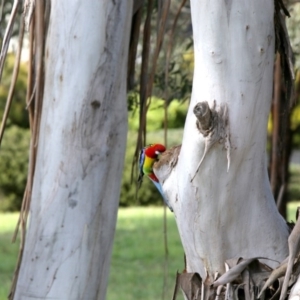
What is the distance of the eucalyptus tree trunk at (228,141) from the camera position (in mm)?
1367

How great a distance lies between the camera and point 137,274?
6.04 metres

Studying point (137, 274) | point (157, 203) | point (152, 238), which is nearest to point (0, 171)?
point (157, 203)

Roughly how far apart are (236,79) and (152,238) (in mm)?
6096

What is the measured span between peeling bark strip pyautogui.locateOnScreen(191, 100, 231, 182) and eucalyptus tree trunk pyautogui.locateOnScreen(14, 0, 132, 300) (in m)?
0.29

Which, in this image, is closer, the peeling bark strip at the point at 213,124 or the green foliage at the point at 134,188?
the peeling bark strip at the point at 213,124

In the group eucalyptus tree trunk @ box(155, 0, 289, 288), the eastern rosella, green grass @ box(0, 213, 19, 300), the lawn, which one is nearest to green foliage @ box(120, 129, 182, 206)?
the lawn

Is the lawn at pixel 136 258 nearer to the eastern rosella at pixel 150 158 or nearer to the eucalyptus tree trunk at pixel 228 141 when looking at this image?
the eastern rosella at pixel 150 158

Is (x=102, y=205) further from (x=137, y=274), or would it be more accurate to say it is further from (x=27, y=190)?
(x=137, y=274)

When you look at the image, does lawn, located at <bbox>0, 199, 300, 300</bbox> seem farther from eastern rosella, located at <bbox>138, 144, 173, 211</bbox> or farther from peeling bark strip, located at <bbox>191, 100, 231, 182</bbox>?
peeling bark strip, located at <bbox>191, 100, 231, 182</bbox>

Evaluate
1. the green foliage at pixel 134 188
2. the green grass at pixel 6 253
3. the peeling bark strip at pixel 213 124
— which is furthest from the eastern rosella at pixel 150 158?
the green foliage at pixel 134 188

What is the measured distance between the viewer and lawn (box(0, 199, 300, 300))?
18.0ft

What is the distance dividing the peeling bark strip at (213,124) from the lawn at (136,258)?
339 centimetres

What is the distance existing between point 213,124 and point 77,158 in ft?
1.14

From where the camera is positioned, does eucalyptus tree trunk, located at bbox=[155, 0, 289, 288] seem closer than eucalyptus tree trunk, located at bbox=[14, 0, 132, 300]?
Yes
